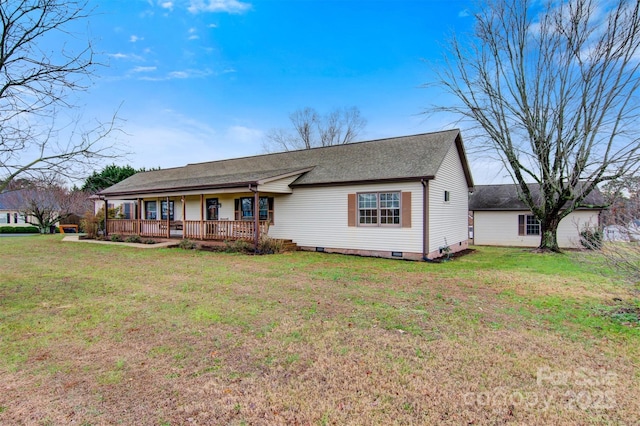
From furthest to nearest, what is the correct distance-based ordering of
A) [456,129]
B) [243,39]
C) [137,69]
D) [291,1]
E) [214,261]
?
[243,39]
[456,129]
[291,1]
[214,261]
[137,69]

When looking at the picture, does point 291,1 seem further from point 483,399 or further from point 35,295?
point 483,399

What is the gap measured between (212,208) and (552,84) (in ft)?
57.2

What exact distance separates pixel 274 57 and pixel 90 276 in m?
15.1

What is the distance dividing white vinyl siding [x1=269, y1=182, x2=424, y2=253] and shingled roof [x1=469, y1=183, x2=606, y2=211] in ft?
37.9

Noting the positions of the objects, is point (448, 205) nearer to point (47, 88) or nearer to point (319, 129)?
point (47, 88)

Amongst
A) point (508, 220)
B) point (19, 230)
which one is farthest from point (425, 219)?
point (19, 230)

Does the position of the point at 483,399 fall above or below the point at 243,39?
below

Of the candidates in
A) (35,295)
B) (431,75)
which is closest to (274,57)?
(431,75)

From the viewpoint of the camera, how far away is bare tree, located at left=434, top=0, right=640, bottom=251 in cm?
1327

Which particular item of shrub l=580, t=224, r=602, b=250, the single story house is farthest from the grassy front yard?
the single story house

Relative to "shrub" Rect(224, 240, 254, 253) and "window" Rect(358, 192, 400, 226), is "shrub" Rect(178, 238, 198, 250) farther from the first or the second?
"window" Rect(358, 192, 400, 226)

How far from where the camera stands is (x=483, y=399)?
2.96 meters

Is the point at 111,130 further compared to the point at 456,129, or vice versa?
the point at 456,129

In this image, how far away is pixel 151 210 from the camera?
21.2m
